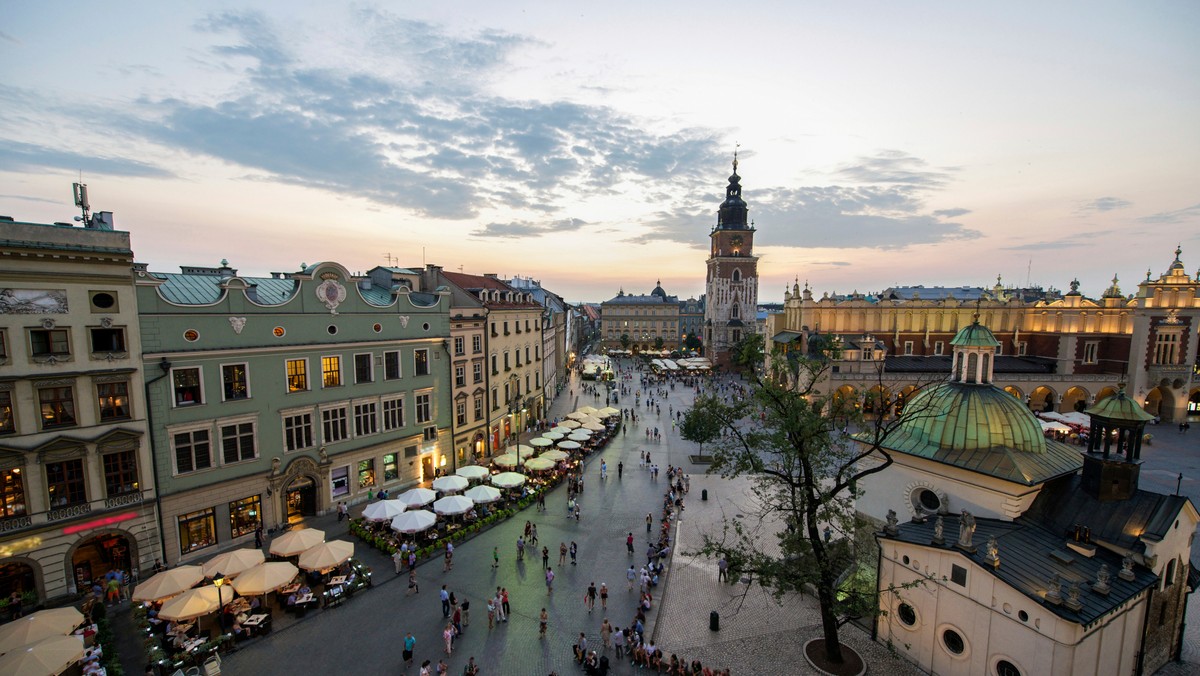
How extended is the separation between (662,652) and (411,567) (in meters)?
11.9

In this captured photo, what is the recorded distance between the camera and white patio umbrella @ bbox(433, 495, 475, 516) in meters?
26.6

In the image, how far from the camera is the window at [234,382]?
81.6 ft

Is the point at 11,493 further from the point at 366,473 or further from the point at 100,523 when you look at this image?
the point at 366,473

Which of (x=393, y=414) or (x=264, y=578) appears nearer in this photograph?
(x=264, y=578)

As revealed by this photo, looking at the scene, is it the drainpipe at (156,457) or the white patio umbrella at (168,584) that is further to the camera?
the drainpipe at (156,457)

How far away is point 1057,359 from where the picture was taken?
5812 cm

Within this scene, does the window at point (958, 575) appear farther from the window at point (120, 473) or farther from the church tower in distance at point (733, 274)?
the church tower in distance at point (733, 274)

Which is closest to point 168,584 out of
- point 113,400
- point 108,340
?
point 113,400

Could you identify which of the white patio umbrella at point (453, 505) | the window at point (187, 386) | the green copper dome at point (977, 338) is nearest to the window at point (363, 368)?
the window at point (187, 386)

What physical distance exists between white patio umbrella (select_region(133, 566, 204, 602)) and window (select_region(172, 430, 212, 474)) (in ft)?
18.7

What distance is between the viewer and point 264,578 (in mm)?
19656

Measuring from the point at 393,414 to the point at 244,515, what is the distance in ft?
29.6

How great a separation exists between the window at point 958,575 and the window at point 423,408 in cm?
2888

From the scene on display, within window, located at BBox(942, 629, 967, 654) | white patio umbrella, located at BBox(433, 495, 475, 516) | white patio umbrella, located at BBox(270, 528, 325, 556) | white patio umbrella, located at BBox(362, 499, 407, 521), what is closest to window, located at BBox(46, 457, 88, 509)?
white patio umbrella, located at BBox(270, 528, 325, 556)
